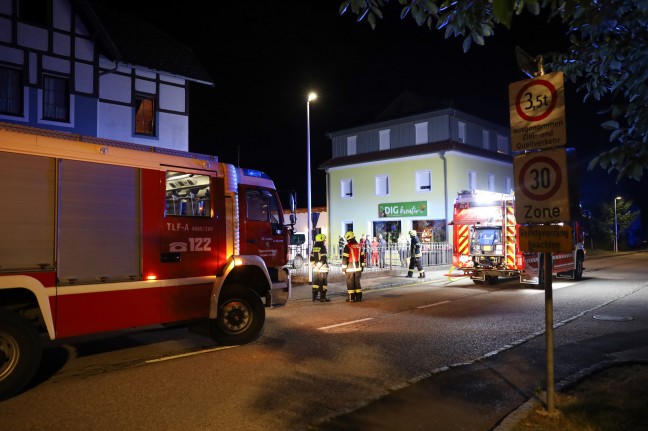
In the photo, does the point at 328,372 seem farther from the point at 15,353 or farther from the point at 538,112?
the point at 538,112

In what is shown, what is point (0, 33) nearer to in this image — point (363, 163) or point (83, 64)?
point (83, 64)

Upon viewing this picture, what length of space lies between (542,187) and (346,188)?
31979 millimetres

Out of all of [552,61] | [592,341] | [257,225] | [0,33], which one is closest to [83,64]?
[0,33]

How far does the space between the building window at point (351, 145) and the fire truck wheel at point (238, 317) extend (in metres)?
28.7

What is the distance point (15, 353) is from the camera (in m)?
5.55

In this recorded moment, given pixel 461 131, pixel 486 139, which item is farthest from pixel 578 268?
pixel 486 139

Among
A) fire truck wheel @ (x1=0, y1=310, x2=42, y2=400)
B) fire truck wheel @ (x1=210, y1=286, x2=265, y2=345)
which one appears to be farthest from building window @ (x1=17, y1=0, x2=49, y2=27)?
fire truck wheel @ (x1=0, y1=310, x2=42, y2=400)

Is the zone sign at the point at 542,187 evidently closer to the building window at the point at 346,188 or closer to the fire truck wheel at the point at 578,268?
the fire truck wheel at the point at 578,268

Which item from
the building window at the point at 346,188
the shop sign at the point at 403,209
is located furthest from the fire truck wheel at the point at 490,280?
the building window at the point at 346,188

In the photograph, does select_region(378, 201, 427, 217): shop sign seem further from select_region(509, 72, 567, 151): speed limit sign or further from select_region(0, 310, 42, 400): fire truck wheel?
select_region(0, 310, 42, 400): fire truck wheel

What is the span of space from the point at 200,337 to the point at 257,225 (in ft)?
7.27

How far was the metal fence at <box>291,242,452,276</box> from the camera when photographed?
21.7 metres

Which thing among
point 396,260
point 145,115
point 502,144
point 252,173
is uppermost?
point 502,144

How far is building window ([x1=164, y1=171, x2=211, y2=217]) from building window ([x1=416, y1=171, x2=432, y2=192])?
2497 cm
